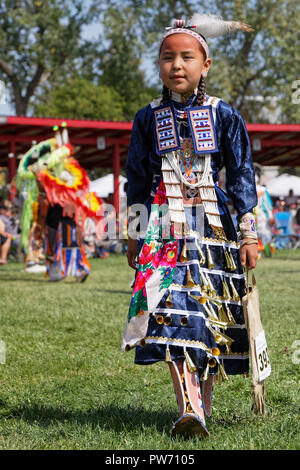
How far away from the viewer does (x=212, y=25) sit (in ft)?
11.3

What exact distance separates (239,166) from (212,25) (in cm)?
68

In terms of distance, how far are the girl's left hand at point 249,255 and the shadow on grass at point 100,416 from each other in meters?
0.83

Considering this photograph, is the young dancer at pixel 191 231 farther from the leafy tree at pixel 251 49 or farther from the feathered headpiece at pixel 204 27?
the leafy tree at pixel 251 49

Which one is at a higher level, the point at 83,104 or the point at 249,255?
Answer: the point at 83,104

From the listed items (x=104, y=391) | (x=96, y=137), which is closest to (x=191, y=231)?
(x=104, y=391)

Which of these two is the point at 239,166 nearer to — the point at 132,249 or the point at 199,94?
the point at 199,94

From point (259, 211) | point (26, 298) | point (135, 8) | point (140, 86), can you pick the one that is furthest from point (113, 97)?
point (26, 298)

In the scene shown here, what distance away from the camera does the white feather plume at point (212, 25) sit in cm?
341

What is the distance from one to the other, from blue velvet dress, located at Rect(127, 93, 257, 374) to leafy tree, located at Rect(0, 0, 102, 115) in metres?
32.5

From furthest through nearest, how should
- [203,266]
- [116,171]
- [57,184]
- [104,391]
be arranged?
[116,171] → [57,184] → [104,391] → [203,266]

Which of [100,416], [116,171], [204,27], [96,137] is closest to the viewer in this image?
[204,27]

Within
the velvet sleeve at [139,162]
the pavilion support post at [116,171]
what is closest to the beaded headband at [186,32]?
the velvet sleeve at [139,162]

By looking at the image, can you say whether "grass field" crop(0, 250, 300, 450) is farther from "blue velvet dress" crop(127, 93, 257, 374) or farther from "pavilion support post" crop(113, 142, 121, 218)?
"pavilion support post" crop(113, 142, 121, 218)

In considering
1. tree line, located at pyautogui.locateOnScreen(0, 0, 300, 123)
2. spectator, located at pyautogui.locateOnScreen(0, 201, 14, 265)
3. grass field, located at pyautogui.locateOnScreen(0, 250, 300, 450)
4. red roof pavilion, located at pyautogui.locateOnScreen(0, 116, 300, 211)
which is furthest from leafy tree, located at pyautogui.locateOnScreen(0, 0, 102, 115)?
grass field, located at pyautogui.locateOnScreen(0, 250, 300, 450)
